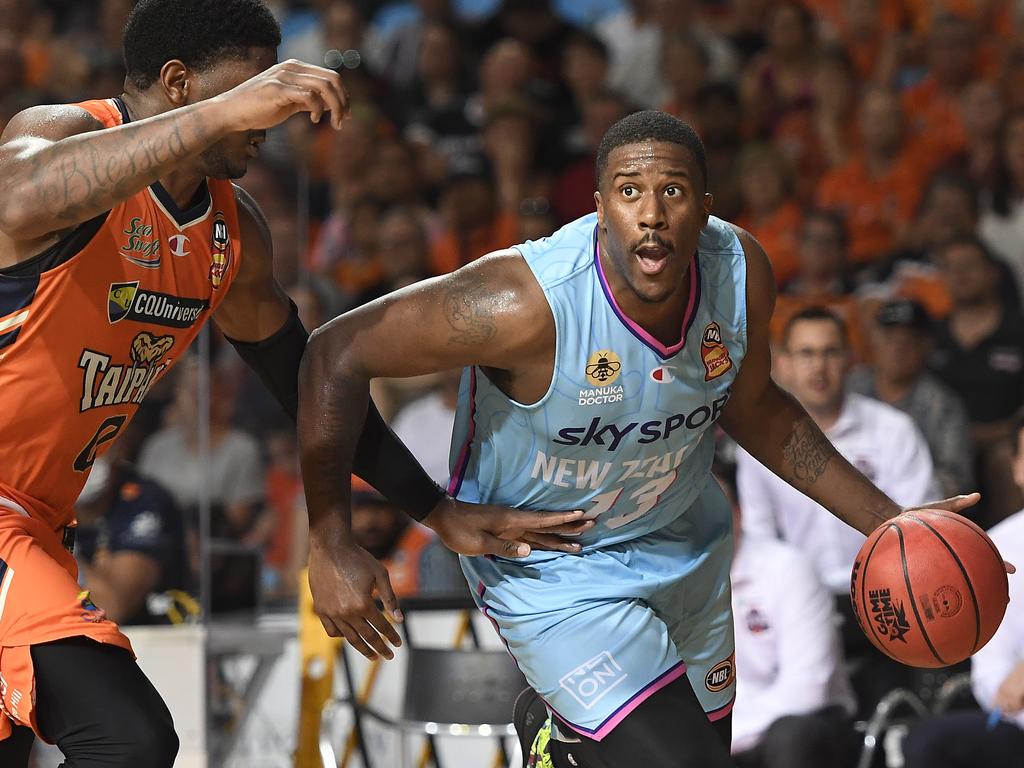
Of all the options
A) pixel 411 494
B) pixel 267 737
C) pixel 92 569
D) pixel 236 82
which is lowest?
pixel 267 737

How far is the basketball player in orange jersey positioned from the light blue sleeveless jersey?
0.11 m

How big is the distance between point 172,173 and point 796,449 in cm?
161

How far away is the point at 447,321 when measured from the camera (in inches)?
120

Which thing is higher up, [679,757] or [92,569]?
[679,757]

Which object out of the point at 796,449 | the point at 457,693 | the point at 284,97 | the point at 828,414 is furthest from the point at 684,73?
the point at 284,97

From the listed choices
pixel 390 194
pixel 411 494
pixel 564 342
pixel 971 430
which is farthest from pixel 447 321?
pixel 390 194

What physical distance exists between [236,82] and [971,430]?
14.2ft

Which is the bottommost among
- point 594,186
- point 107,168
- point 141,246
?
point 594,186

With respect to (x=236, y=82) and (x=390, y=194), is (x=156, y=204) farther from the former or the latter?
(x=390, y=194)

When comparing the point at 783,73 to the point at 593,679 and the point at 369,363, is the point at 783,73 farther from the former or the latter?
the point at 593,679

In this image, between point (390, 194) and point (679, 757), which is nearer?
point (679, 757)

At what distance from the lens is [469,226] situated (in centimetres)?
773

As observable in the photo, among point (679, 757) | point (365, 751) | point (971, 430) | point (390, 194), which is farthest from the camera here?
point (390, 194)

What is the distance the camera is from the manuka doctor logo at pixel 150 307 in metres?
2.91
